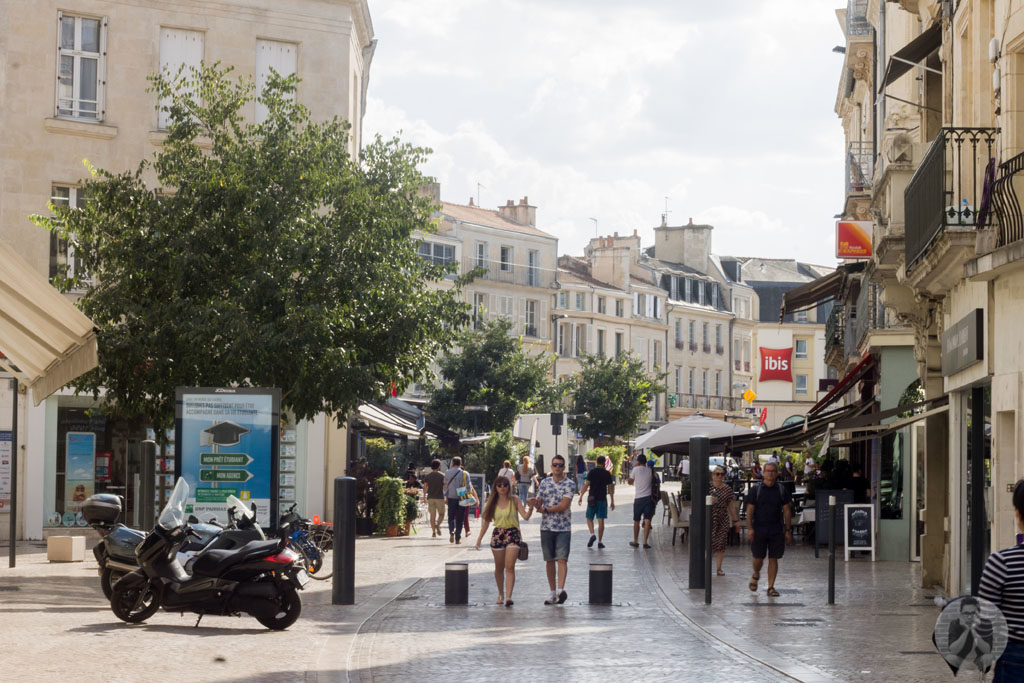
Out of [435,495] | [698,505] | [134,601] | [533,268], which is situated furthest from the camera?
[533,268]

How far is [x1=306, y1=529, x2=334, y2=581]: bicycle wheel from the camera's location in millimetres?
20266

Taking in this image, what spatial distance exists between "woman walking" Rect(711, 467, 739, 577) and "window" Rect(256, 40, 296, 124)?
13074mm

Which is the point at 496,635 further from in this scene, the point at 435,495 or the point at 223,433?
the point at 435,495

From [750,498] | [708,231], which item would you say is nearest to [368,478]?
[750,498]

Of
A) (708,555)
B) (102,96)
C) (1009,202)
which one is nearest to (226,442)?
(708,555)

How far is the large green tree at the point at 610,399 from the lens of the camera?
74.4 meters

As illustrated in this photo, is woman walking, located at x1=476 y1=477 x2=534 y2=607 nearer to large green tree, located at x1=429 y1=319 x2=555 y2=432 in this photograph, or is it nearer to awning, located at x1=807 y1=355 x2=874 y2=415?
awning, located at x1=807 y1=355 x2=874 y2=415

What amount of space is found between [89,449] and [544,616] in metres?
16.3

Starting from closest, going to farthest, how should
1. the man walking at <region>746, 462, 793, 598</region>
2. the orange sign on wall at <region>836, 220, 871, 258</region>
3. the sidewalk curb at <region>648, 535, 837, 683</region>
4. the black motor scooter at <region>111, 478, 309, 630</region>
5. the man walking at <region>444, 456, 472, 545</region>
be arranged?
the sidewalk curb at <region>648, 535, 837, 683</region>, the black motor scooter at <region>111, 478, 309, 630</region>, the man walking at <region>746, 462, 793, 598</region>, the orange sign on wall at <region>836, 220, 871, 258</region>, the man walking at <region>444, 456, 472, 545</region>

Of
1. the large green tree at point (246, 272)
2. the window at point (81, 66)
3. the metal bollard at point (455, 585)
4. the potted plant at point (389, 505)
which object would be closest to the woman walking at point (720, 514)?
the large green tree at point (246, 272)

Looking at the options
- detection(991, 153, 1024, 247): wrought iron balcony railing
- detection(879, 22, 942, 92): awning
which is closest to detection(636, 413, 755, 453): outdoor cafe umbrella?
detection(879, 22, 942, 92): awning

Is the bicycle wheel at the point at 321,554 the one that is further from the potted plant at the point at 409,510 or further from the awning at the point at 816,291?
the awning at the point at 816,291

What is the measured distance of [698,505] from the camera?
1873 centimetres

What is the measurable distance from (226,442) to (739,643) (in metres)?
6.86
